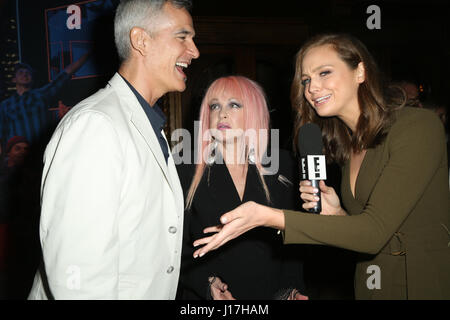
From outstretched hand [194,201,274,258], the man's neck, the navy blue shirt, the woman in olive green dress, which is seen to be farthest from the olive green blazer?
the man's neck

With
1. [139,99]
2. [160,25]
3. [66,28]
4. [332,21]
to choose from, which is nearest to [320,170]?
[139,99]

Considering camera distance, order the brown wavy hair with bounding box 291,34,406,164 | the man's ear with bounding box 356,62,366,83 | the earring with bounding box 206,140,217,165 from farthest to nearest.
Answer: the earring with bounding box 206,140,217,165 → the man's ear with bounding box 356,62,366,83 → the brown wavy hair with bounding box 291,34,406,164

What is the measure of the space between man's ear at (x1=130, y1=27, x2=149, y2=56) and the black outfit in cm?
105

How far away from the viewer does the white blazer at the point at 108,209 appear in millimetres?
1146

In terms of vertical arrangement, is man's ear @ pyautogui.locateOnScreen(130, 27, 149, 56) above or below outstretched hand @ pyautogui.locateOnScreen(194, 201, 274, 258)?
above

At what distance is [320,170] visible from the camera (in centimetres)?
157

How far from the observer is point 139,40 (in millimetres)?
1645

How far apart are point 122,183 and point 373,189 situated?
1.17 meters

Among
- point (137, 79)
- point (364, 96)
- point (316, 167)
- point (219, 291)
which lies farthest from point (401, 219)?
point (137, 79)

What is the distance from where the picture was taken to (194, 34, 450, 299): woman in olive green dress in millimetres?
1444

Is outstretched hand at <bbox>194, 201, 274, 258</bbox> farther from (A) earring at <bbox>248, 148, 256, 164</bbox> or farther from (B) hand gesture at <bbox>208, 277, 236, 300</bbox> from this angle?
(A) earring at <bbox>248, 148, 256, 164</bbox>

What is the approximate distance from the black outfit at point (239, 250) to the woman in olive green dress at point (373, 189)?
0.49 m

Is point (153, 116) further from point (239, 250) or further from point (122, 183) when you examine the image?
point (239, 250)

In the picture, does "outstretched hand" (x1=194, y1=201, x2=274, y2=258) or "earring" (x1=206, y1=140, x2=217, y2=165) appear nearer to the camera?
"outstretched hand" (x1=194, y1=201, x2=274, y2=258)
